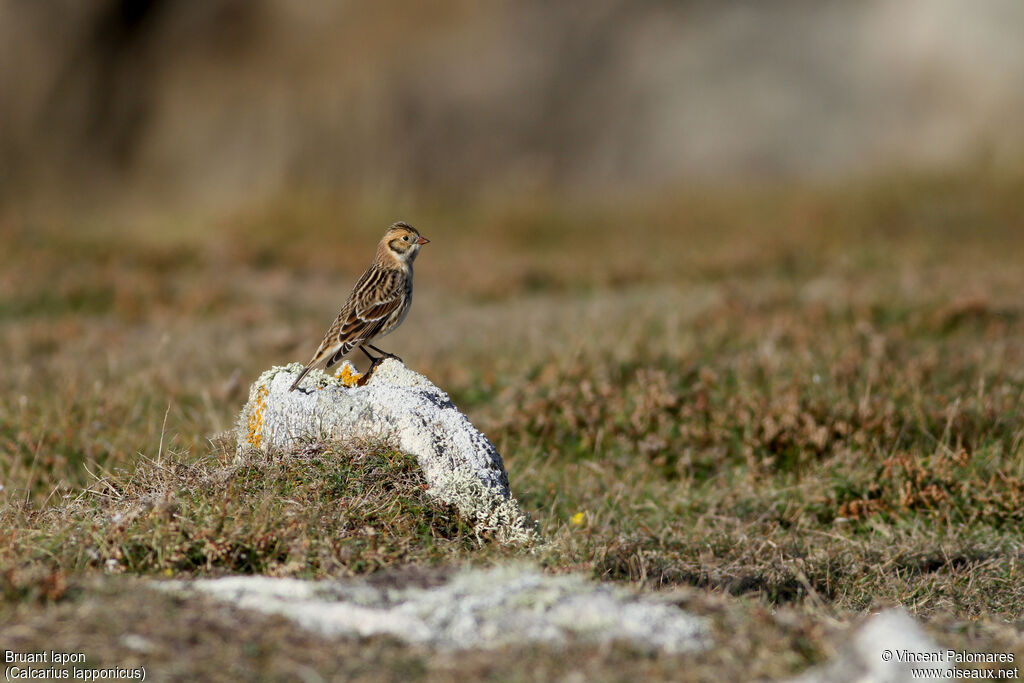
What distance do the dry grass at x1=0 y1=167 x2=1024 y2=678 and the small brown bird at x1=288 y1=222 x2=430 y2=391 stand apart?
0.80 meters

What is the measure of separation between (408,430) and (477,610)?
1453 mm

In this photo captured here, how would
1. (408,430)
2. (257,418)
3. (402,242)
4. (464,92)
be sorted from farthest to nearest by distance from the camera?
1. (464,92)
2. (402,242)
3. (257,418)
4. (408,430)

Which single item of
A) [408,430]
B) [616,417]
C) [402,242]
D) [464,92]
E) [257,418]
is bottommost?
[616,417]

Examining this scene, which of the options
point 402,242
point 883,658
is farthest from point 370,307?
point 883,658

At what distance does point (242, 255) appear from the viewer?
15250mm

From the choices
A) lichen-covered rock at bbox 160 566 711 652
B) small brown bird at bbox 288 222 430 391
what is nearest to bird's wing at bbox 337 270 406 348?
small brown bird at bbox 288 222 430 391

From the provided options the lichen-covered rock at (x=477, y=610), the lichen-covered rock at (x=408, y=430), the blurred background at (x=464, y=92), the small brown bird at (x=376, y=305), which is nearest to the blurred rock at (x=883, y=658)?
the lichen-covered rock at (x=477, y=610)

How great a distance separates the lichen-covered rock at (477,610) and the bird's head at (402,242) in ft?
8.22

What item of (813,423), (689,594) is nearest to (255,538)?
(689,594)

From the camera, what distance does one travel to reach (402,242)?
573 cm

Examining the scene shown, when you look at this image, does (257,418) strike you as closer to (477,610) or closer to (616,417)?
(477,610)

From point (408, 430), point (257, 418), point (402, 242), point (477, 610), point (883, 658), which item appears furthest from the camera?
point (402, 242)

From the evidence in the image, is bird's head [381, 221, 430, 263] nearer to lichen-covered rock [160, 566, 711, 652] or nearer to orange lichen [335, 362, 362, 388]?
orange lichen [335, 362, 362, 388]

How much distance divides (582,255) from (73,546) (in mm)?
13069
